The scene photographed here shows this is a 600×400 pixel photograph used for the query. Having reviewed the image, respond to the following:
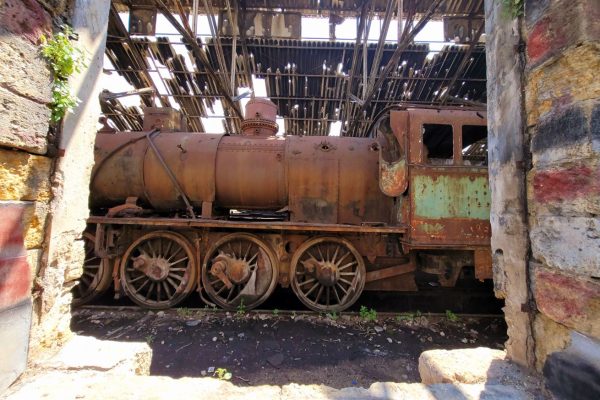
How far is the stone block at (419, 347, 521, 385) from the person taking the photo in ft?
5.17

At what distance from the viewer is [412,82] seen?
8227 mm

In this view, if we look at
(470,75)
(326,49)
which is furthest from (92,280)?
(470,75)

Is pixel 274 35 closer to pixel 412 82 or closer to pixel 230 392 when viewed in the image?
pixel 412 82

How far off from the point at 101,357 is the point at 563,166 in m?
2.72

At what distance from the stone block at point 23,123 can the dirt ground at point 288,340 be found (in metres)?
2.55

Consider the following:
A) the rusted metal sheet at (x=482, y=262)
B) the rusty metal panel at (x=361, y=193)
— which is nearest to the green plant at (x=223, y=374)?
the rusty metal panel at (x=361, y=193)

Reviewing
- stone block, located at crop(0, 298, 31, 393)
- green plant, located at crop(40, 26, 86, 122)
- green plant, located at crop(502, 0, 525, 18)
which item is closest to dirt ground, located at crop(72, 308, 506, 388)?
stone block, located at crop(0, 298, 31, 393)

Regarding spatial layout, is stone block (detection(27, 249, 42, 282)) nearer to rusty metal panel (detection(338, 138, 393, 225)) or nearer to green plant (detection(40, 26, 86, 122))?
green plant (detection(40, 26, 86, 122))

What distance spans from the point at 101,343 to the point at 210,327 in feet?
7.03

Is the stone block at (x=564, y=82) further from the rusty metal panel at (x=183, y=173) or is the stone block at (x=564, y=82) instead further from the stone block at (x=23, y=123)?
the rusty metal panel at (x=183, y=173)

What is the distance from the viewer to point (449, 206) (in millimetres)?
3906

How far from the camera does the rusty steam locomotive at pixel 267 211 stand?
4.17 m

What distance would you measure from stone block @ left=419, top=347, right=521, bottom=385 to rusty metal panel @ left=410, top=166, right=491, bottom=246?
211 centimetres

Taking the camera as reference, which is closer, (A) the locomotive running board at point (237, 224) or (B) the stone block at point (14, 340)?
(B) the stone block at point (14, 340)
